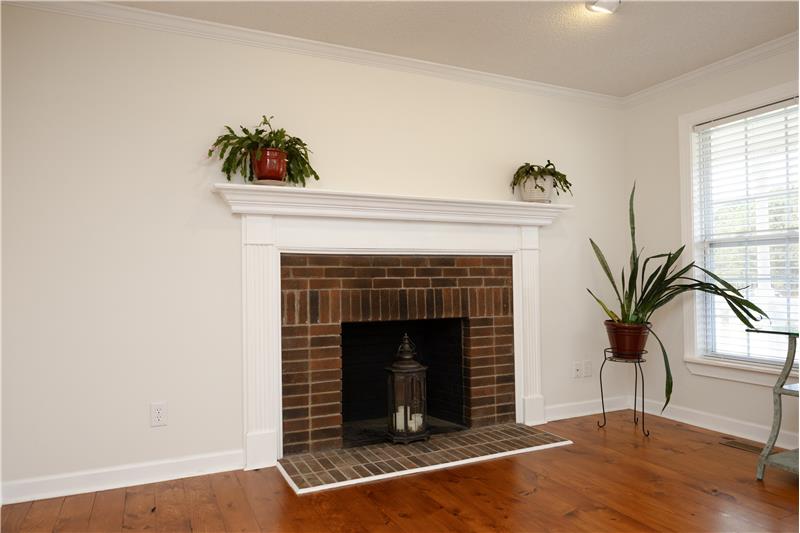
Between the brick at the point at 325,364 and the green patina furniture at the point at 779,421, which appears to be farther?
the brick at the point at 325,364

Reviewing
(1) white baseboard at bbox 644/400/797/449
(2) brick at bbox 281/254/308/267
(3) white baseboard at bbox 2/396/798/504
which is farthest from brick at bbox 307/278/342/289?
(1) white baseboard at bbox 644/400/797/449

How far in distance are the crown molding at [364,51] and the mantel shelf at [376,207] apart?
831 millimetres

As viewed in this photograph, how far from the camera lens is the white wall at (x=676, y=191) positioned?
10.7 ft

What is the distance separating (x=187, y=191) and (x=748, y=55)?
3.32 metres

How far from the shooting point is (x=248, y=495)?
97.9 inches

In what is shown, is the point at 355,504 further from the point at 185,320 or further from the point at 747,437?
the point at 747,437

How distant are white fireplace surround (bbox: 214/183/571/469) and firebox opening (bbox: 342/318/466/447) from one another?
40 cm

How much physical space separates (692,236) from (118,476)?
3.64m

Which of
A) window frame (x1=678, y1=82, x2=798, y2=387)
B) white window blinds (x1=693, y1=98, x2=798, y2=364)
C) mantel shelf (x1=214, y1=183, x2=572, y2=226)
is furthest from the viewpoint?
window frame (x1=678, y1=82, x2=798, y2=387)

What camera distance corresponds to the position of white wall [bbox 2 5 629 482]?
2.53 metres

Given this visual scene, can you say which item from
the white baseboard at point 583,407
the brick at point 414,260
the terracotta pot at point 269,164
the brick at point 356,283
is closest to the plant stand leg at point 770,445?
the white baseboard at point 583,407

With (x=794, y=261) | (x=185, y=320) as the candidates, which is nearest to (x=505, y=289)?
(x=794, y=261)

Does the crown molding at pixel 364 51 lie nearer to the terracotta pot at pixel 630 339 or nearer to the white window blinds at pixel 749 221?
the white window blinds at pixel 749 221

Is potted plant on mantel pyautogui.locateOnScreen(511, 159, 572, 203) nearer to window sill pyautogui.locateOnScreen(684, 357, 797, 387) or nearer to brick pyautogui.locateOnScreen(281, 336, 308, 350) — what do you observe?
window sill pyautogui.locateOnScreen(684, 357, 797, 387)
